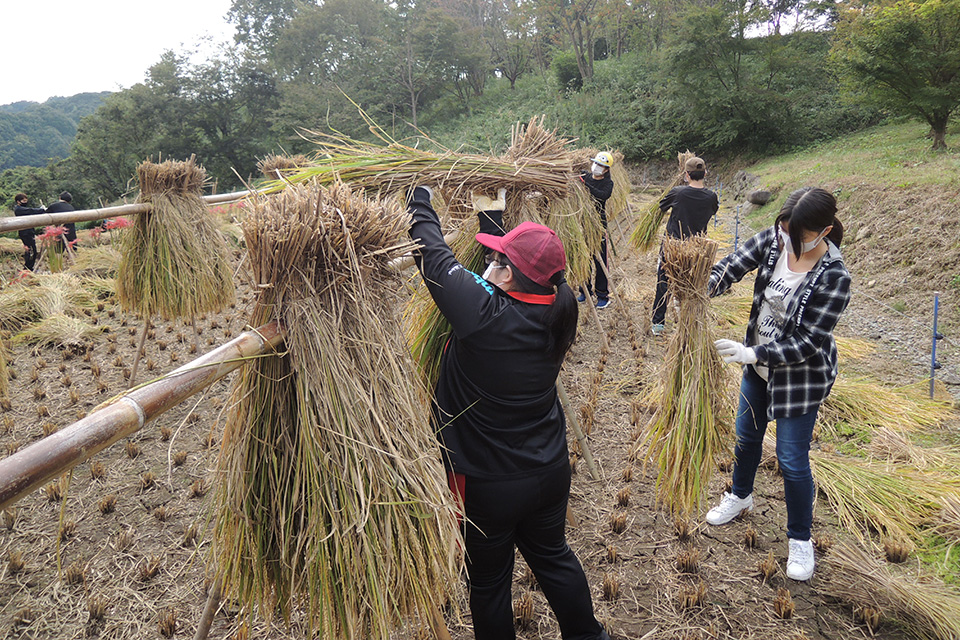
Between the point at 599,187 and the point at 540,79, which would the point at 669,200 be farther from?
the point at 540,79

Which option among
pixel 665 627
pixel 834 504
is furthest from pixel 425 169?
pixel 834 504

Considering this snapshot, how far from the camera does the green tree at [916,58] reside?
29.9ft

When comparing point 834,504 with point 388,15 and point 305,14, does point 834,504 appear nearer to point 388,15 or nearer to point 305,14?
point 388,15

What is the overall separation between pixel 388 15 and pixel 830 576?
32.0 meters

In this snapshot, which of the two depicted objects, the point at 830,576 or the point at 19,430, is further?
the point at 19,430

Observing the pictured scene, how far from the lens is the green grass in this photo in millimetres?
7555

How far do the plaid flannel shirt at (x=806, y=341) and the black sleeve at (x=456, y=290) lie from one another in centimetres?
122

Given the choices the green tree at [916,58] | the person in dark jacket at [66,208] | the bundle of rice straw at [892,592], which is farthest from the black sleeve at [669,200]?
the person in dark jacket at [66,208]

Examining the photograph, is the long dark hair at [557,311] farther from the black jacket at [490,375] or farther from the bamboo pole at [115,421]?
the bamboo pole at [115,421]

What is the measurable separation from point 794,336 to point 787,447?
1.50 feet

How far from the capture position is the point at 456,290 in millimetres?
1437

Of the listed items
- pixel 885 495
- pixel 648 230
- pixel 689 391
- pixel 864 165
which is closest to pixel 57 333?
pixel 689 391

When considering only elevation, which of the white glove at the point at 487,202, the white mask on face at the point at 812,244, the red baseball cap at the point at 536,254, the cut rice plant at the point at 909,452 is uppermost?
the white glove at the point at 487,202

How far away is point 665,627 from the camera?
204 cm
